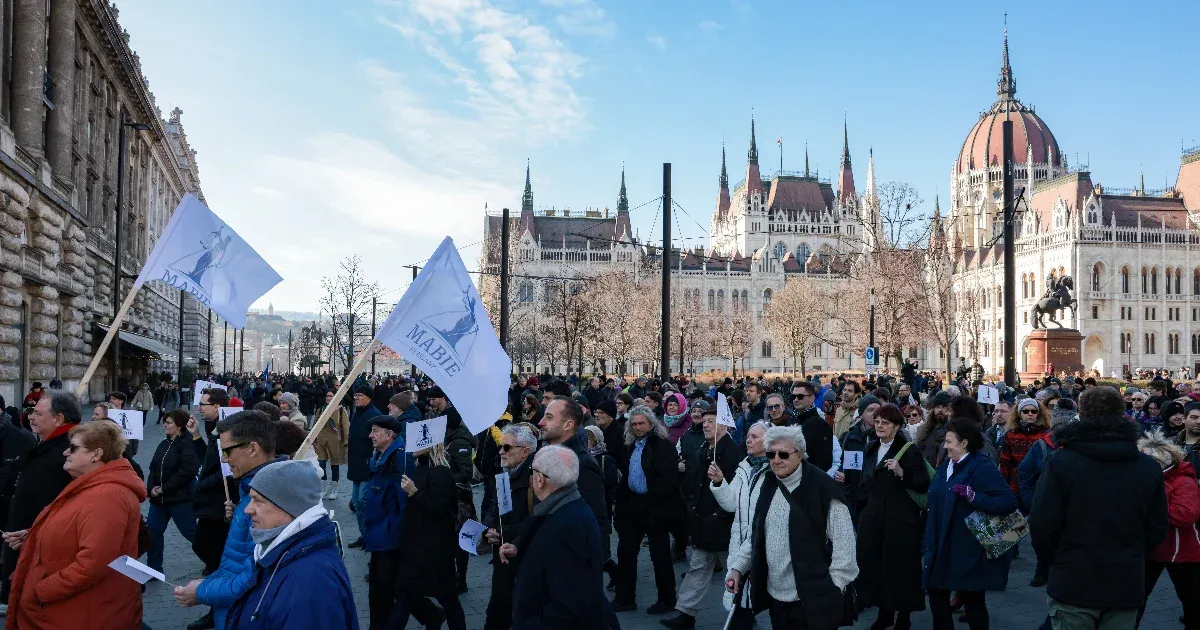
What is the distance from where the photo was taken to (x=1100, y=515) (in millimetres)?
5316

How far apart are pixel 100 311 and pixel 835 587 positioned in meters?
33.8

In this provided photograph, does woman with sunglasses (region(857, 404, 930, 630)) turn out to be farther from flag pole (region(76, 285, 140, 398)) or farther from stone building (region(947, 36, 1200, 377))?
stone building (region(947, 36, 1200, 377))

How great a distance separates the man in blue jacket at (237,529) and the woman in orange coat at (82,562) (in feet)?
1.84

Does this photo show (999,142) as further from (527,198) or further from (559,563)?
(559,563)

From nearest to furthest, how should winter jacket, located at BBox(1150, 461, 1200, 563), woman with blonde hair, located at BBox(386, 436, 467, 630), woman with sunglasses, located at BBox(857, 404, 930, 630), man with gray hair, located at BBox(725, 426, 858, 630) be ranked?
man with gray hair, located at BBox(725, 426, 858, 630) → winter jacket, located at BBox(1150, 461, 1200, 563) → woman with blonde hair, located at BBox(386, 436, 467, 630) → woman with sunglasses, located at BBox(857, 404, 930, 630)

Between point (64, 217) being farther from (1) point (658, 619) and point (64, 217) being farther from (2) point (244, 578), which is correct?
(2) point (244, 578)

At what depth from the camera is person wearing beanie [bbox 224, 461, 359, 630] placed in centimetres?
351

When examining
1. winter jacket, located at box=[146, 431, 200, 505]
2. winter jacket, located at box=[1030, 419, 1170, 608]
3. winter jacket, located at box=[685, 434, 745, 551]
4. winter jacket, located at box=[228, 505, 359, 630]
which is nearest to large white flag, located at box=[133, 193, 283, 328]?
winter jacket, located at box=[146, 431, 200, 505]

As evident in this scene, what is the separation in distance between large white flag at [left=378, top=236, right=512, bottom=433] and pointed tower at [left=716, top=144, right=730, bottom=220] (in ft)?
427

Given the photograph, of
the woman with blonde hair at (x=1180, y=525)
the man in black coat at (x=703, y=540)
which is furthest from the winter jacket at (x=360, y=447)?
the woman with blonde hair at (x=1180, y=525)

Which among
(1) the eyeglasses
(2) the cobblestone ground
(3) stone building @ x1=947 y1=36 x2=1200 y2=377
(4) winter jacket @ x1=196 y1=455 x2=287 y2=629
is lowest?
(2) the cobblestone ground

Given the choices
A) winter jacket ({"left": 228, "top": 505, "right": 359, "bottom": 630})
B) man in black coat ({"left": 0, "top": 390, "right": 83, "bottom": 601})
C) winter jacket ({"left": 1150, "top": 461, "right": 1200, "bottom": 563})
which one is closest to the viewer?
winter jacket ({"left": 228, "top": 505, "right": 359, "bottom": 630})

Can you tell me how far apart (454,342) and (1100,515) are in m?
4.00

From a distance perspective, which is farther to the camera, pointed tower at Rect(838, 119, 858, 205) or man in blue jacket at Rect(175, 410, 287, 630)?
pointed tower at Rect(838, 119, 858, 205)
